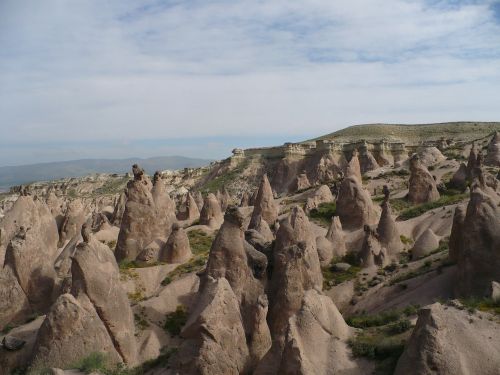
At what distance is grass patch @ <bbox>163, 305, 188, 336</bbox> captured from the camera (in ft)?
66.9

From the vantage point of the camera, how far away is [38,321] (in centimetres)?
1855

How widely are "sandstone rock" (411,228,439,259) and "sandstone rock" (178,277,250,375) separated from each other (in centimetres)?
1439

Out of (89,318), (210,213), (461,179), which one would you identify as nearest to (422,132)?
(461,179)

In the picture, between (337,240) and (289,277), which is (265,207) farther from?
(289,277)

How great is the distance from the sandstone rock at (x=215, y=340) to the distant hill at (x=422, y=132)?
7641cm

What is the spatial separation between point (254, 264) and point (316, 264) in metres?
2.52

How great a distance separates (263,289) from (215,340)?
15.9 ft

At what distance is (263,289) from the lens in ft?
57.8

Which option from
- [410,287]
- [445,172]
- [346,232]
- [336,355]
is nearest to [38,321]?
[336,355]

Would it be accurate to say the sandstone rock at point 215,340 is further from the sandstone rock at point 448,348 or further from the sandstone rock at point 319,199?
the sandstone rock at point 319,199

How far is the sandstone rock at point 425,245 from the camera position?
25172 mm

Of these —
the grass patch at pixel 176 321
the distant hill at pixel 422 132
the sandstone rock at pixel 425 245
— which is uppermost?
the distant hill at pixel 422 132

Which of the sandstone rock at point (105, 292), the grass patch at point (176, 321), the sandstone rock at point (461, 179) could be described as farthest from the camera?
the sandstone rock at point (461, 179)

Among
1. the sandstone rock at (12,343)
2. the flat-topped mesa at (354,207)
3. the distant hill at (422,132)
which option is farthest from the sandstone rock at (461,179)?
the distant hill at (422,132)
